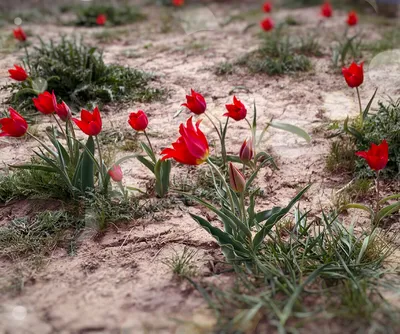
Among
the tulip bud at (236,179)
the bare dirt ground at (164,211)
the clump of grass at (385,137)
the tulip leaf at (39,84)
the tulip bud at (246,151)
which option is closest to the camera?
the bare dirt ground at (164,211)

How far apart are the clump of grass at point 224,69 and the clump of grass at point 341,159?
4.90 ft

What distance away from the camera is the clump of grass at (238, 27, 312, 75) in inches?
153

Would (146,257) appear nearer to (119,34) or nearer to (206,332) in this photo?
(206,332)

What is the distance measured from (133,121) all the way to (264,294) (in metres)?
A: 1.02

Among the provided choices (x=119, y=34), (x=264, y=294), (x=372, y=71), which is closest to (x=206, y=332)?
(x=264, y=294)

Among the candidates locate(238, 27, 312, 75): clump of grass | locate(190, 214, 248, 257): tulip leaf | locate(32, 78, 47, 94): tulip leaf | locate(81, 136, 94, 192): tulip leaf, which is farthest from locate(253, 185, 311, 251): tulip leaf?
locate(238, 27, 312, 75): clump of grass

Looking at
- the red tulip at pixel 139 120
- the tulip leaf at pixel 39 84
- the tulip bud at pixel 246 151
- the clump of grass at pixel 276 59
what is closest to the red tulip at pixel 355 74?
the tulip bud at pixel 246 151

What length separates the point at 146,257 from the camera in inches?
75.6

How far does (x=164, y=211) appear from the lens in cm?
223

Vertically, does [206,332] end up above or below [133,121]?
below

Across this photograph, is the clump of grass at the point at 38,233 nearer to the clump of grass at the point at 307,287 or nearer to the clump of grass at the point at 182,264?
the clump of grass at the point at 182,264

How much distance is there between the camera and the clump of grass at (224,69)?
391cm

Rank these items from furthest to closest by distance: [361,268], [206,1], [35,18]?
1. [206,1]
2. [35,18]
3. [361,268]

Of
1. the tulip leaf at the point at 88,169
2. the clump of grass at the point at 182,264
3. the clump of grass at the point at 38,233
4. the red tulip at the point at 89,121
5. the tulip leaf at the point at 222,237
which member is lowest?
the clump of grass at the point at 182,264
